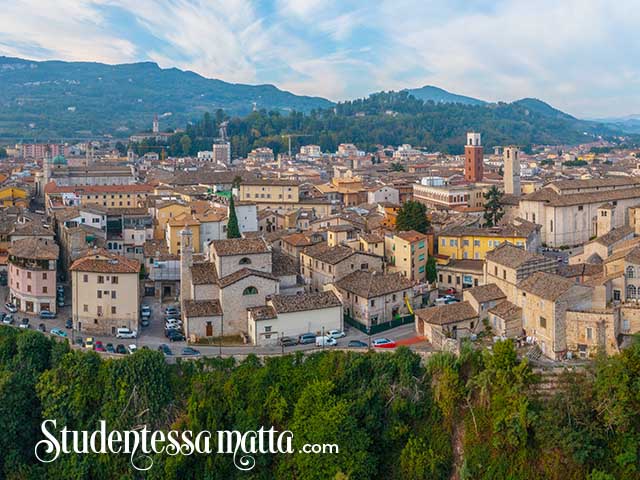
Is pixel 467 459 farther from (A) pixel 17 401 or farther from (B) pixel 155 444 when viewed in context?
(A) pixel 17 401

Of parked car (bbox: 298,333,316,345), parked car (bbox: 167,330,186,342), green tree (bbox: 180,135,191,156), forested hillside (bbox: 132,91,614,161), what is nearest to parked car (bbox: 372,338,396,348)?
parked car (bbox: 298,333,316,345)

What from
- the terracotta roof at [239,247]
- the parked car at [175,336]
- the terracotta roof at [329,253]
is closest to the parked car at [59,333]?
the parked car at [175,336]

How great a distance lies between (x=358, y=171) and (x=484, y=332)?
4524 cm

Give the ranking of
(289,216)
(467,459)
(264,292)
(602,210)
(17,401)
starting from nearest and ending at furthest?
1. (467,459)
2. (17,401)
3. (264,292)
4. (602,210)
5. (289,216)

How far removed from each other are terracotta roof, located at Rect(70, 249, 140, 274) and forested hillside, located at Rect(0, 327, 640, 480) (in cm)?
303

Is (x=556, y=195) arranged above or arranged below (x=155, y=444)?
above

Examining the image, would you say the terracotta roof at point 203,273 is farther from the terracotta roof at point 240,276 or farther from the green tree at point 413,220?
the green tree at point 413,220

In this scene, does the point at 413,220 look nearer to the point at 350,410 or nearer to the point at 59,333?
the point at 350,410

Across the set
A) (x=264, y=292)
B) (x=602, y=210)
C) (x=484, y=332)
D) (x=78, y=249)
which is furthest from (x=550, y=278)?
(x=78, y=249)

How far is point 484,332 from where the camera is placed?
79.9ft

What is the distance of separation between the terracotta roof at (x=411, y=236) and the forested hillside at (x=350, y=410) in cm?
844

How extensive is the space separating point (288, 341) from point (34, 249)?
1094cm

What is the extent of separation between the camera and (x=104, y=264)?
2625 centimetres

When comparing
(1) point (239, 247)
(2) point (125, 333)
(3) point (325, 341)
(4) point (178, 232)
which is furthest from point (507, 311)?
(4) point (178, 232)
